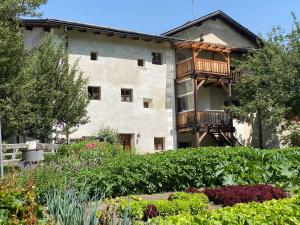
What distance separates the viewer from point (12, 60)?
16.2m

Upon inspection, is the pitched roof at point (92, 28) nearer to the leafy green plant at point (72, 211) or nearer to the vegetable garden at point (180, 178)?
the vegetable garden at point (180, 178)

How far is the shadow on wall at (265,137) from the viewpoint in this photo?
3294 centimetres

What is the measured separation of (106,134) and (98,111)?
2354mm

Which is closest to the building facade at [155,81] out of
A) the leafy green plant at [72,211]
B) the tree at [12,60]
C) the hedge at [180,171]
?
the tree at [12,60]

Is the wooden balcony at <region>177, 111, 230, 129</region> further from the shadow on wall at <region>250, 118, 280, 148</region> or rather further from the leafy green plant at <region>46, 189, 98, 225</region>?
the leafy green plant at <region>46, 189, 98, 225</region>

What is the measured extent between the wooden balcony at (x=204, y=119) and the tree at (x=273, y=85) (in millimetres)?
1096

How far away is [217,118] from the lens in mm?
29484

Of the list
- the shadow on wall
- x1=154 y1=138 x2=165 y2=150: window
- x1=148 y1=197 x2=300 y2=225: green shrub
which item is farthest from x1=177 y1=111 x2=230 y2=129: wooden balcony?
x1=148 y1=197 x2=300 y2=225: green shrub

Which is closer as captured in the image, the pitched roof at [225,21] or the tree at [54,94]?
the tree at [54,94]

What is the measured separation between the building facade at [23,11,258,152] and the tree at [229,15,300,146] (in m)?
1.43

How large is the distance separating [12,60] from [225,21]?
2051cm

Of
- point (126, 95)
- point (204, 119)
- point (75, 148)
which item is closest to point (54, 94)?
point (75, 148)

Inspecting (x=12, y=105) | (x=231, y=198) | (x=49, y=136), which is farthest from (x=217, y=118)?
(x=231, y=198)

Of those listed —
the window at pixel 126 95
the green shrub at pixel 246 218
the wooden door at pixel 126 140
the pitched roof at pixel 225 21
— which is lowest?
the green shrub at pixel 246 218
